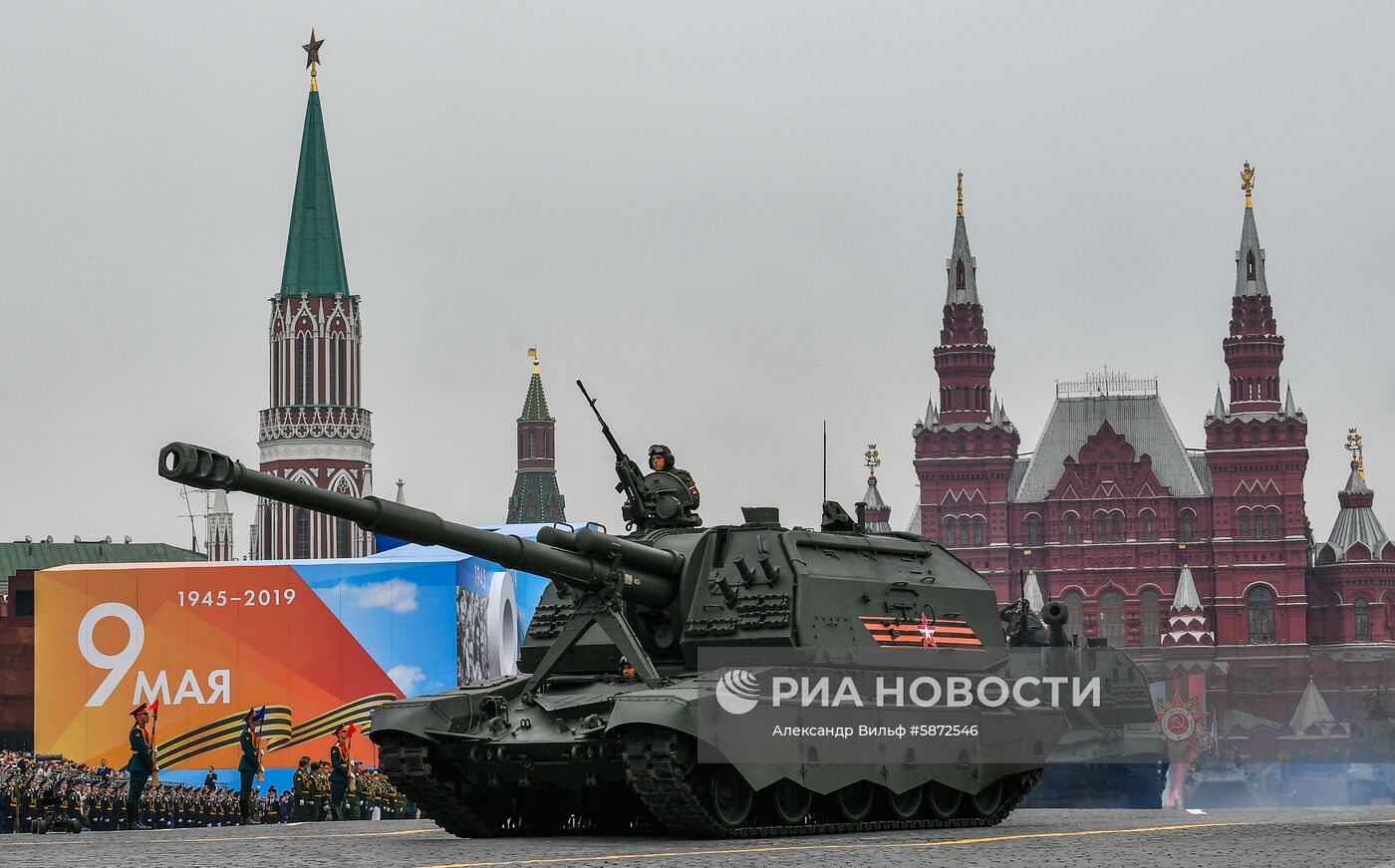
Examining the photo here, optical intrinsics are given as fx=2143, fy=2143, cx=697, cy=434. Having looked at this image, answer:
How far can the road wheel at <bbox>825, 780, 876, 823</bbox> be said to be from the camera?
1884cm

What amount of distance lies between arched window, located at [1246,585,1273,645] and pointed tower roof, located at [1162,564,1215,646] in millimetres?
3355

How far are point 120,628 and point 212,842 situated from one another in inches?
814

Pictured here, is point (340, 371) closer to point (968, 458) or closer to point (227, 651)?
point (968, 458)

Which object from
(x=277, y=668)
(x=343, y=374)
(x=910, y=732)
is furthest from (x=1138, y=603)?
(x=910, y=732)

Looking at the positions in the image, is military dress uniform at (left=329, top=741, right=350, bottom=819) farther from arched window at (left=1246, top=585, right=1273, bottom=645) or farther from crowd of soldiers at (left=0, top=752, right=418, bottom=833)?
arched window at (left=1246, top=585, right=1273, bottom=645)

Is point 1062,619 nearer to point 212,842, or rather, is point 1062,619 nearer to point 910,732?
point 910,732

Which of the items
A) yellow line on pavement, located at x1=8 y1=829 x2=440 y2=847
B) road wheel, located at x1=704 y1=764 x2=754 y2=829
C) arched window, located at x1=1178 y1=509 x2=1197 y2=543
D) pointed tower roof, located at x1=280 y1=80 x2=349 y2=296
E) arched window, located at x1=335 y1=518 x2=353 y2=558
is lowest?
yellow line on pavement, located at x1=8 y1=829 x2=440 y2=847

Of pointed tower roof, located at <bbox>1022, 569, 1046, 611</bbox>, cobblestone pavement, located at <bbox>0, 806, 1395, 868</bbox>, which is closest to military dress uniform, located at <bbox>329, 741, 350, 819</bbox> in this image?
cobblestone pavement, located at <bbox>0, 806, 1395, 868</bbox>

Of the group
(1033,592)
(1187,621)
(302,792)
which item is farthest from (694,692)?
(1187,621)

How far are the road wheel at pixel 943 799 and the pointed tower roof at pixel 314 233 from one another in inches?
3625

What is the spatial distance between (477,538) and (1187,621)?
108 meters

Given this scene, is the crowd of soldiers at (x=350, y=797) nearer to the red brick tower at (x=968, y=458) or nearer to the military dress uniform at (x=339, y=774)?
the military dress uniform at (x=339, y=774)

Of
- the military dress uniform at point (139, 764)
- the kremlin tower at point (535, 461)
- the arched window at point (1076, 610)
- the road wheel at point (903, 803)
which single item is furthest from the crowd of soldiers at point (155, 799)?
the kremlin tower at point (535, 461)

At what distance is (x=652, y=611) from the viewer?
1950 centimetres
